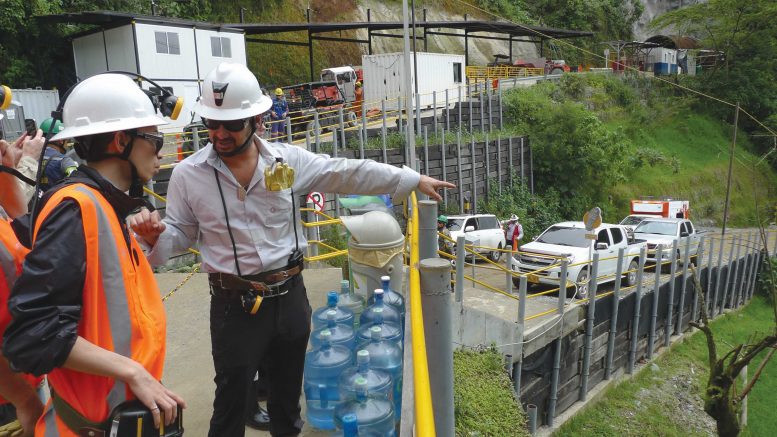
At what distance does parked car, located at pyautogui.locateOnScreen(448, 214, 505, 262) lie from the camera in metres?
15.0

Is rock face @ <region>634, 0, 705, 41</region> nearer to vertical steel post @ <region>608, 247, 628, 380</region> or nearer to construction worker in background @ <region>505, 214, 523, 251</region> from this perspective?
construction worker in background @ <region>505, 214, 523, 251</region>

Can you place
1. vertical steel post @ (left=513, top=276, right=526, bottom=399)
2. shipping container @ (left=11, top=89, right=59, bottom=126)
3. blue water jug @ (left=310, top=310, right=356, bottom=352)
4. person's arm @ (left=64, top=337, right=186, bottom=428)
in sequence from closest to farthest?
person's arm @ (left=64, top=337, right=186, bottom=428)
blue water jug @ (left=310, top=310, right=356, bottom=352)
vertical steel post @ (left=513, top=276, right=526, bottom=399)
shipping container @ (left=11, top=89, right=59, bottom=126)

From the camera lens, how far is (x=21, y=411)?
2207 mm

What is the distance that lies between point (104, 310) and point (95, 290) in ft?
0.24

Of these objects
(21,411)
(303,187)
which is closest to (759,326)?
(303,187)

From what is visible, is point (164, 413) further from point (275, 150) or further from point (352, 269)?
point (352, 269)

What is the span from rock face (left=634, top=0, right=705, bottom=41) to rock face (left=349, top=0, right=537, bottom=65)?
1435cm

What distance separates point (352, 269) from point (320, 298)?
67.3 inches

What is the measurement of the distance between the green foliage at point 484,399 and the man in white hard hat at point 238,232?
383 centimetres

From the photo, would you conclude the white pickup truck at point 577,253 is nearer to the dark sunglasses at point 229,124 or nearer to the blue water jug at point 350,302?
the blue water jug at point 350,302

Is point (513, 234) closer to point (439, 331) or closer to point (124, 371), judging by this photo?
point (439, 331)

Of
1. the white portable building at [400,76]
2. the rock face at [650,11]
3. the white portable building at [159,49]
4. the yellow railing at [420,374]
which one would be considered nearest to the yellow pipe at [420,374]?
the yellow railing at [420,374]

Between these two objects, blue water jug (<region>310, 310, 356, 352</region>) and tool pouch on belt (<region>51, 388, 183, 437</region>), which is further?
blue water jug (<region>310, 310, 356, 352</region>)

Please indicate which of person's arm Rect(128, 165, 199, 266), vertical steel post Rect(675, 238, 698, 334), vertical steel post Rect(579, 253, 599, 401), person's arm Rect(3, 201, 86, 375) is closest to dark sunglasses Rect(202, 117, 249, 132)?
person's arm Rect(128, 165, 199, 266)
